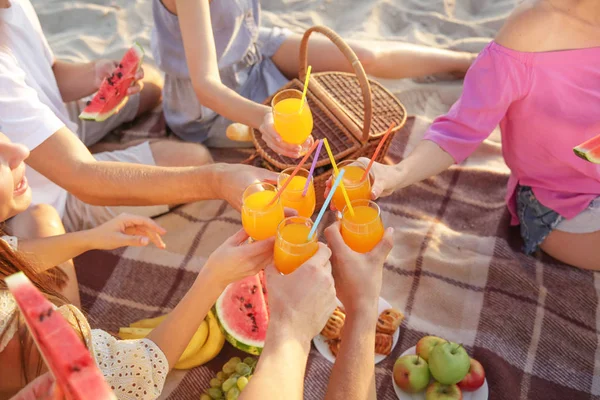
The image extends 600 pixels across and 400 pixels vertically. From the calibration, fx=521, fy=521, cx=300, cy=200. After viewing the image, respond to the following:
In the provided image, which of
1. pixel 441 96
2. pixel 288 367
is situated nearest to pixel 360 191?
pixel 288 367

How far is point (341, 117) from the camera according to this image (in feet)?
8.99

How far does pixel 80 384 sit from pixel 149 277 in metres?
2.02

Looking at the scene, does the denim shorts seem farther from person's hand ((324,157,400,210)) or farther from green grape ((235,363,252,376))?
green grape ((235,363,252,376))

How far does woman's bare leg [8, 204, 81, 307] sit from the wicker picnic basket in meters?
1.06

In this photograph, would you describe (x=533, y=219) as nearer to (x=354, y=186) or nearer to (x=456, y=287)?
(x=456, y=287)

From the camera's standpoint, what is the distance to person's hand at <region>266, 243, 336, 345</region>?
1456 millimetres

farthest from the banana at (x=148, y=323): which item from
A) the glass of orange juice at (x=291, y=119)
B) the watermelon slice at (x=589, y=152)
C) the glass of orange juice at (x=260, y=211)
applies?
the watermelon slice at (x=589, y=152)

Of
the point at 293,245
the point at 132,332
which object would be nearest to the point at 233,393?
the point at 132,332

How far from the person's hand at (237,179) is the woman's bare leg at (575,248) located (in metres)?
1.41

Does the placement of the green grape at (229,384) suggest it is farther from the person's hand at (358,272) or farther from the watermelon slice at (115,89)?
the watermelon slice at (115,89)

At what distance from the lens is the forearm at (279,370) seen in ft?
4.44

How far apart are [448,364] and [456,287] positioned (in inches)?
25.6

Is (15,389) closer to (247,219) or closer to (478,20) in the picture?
(247,219)

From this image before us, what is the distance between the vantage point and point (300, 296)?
57.4 inches
